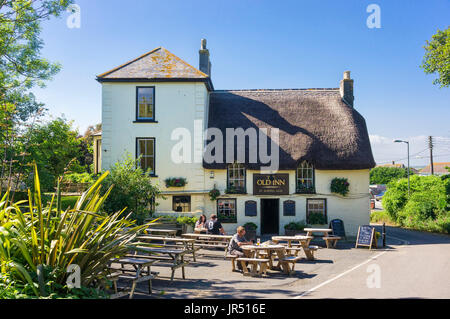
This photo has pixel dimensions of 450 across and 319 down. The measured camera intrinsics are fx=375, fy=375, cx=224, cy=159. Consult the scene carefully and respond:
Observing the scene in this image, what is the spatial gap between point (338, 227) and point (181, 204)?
7.59 metres

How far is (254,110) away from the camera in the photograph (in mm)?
20875

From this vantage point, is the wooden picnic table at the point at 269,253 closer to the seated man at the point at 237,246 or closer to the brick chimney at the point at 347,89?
the seated man at the point at 237,246

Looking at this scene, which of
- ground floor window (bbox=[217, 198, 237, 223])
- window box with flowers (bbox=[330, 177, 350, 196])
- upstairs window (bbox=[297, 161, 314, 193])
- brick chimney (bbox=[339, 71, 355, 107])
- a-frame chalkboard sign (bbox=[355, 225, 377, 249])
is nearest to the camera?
a-frame chalkboard sign (bbox=[355, 225, 377, 249])

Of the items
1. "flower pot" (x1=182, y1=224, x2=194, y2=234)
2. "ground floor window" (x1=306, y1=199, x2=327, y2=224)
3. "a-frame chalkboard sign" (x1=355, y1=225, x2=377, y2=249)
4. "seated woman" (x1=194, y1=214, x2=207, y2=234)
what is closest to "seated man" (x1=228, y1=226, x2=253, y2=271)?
"seated woman" (x1=194, y1=214, x2=207, y2=234)

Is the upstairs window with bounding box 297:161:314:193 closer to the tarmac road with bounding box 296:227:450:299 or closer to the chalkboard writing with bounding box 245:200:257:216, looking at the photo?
the chalkboard writing with bounding box 245:200:257:216

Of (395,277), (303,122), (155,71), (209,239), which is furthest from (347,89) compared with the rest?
(395,277)

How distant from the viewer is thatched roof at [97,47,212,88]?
60.3ft

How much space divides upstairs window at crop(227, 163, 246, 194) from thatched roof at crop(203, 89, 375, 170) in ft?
1.82

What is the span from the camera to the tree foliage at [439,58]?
20.5 meters

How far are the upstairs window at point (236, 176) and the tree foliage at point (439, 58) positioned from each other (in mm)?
12526
